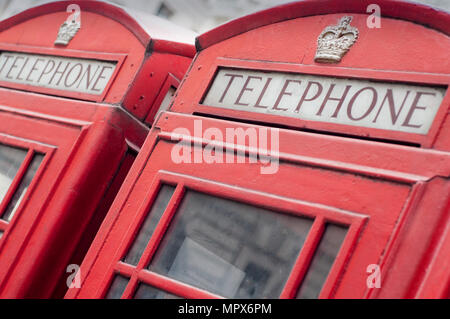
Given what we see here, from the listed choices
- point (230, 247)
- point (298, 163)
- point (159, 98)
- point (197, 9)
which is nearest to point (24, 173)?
point (159, 98)

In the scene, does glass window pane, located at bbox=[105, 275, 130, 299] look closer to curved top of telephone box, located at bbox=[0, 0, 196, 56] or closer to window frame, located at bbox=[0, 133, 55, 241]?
window frame, located at bbox=[0, 133, 55, 241]

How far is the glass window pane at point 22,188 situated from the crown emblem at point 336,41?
1.33 metres

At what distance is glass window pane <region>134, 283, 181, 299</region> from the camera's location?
149cm

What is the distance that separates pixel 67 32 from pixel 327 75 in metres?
1.51

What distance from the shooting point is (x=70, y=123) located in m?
2.11

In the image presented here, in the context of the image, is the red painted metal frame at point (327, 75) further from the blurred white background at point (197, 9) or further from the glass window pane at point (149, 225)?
the blurred white background at point (197, 9)

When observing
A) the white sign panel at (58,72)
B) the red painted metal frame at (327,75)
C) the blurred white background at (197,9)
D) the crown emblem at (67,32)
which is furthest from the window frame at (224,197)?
the blurred white background at (197,9)

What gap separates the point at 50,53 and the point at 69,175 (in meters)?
0.79

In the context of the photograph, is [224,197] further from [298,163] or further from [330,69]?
[330,69]

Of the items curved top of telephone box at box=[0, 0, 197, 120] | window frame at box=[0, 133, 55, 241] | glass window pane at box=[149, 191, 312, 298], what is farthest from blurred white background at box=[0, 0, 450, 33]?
glass window pane at box=[149, 191, 312, 298]

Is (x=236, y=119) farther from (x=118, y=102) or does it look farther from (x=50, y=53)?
(x=50, y=53)

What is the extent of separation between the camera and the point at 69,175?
204 cm

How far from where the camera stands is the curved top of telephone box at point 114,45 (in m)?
2.20
